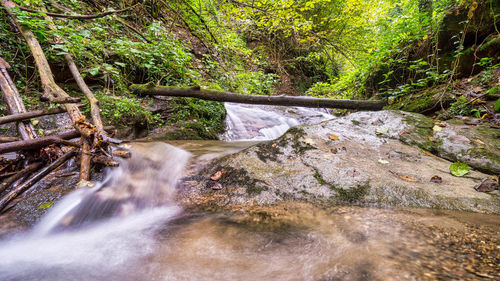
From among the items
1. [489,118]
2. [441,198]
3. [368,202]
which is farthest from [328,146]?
[489,118]

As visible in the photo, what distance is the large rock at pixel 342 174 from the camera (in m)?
1.54

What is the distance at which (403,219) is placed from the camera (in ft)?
4.20

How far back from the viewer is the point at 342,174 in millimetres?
1839

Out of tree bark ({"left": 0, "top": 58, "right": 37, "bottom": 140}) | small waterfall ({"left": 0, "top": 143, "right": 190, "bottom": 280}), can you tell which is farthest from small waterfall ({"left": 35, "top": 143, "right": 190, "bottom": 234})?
tree bark ({"left": 0, "top": 58, "right": 37, "bottom": 140})

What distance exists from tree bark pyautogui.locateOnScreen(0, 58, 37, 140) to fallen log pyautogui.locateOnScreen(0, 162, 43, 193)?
1.19 ft

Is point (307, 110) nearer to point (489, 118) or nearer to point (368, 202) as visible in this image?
point (489, 118)

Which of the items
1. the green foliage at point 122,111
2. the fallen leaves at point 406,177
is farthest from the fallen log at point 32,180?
the fallen leaves at point 406,177

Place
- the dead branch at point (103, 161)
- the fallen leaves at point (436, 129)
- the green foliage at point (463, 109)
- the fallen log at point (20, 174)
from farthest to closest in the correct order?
the green foliage at point (463, 109), the fallen leaves at point (436, 129), the dead branch at point (103, 161), the fallen log at point (20, 174)

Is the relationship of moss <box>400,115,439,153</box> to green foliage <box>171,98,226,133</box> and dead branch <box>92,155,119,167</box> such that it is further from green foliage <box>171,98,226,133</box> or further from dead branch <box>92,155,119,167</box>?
green foliage <box>171,98,226,133</box>

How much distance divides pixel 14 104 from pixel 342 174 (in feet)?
12.0

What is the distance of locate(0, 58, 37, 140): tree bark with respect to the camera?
2.18 metres

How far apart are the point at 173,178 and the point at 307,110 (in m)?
7.11

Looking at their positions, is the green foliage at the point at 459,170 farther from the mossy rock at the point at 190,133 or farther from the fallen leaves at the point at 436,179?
the mossy rock at the point at 190,133

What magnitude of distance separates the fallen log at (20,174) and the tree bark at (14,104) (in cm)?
36
